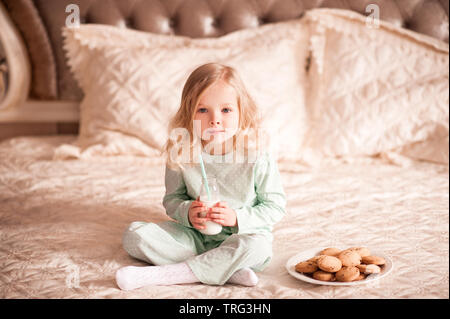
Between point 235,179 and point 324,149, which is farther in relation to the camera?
point 324,149

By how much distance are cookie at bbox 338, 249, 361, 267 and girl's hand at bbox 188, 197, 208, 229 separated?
0.27 m

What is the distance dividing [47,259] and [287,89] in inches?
44.7

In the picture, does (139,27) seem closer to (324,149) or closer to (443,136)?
(324,149)

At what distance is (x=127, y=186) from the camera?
1.54 meters

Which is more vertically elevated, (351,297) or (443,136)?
(443,136)

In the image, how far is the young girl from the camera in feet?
3.12

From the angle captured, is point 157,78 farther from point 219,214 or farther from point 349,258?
point 349,258

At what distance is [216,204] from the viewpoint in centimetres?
98

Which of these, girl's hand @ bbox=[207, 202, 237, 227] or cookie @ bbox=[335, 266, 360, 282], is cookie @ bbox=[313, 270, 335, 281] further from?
girl's hand @ bbox=[207, 202, 237, 227]

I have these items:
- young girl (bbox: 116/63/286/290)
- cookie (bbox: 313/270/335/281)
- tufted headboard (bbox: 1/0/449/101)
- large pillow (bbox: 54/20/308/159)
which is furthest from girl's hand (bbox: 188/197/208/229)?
tufted headboard (bbox: 1/0/449/101)

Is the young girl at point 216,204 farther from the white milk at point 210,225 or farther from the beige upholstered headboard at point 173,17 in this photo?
the beige upholstered headboard at point 173,17

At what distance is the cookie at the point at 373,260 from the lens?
3.16ft
